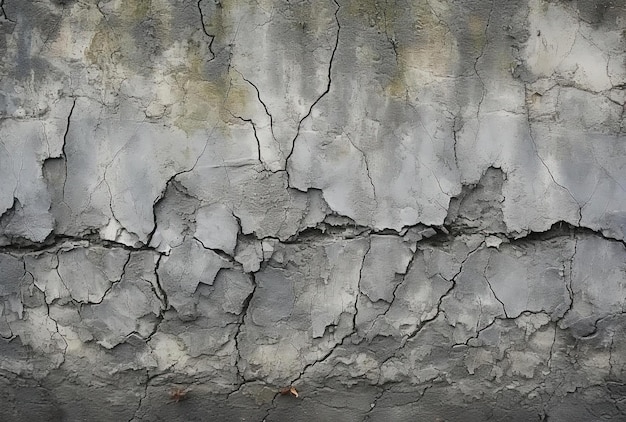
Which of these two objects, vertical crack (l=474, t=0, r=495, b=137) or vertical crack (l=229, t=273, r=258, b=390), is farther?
vertical crack (l=229, t=273, r=258, b=390)

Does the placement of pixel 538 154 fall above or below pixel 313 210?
above

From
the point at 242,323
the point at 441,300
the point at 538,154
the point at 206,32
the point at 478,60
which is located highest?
the point at 478,60

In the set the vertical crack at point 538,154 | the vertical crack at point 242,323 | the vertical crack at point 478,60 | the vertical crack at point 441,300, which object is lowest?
the vertical crack at point 242,323

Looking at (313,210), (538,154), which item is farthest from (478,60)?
(313,210)

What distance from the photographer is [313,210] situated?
243 centimetres

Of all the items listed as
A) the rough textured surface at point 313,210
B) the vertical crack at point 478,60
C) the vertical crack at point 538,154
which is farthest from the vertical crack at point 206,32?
the vertical crack at point 538,154

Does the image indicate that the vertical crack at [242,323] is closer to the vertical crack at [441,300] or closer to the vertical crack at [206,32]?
the vertical crack at [441,300]

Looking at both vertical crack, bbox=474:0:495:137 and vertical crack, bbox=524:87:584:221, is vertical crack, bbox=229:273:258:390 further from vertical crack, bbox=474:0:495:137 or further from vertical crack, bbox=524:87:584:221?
vertical crack, bbox=524:87:584:221

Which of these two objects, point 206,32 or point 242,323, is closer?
point 206,32

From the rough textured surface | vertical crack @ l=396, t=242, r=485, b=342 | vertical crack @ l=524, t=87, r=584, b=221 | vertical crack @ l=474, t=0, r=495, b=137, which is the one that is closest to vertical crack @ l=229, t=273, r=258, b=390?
the rough textured surface

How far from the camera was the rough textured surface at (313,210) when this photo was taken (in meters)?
2.36

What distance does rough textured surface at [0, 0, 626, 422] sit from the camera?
236 centimetres

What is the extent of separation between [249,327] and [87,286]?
0.56 m

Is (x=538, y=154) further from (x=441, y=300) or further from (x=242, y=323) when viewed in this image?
(x=242, y=323)
